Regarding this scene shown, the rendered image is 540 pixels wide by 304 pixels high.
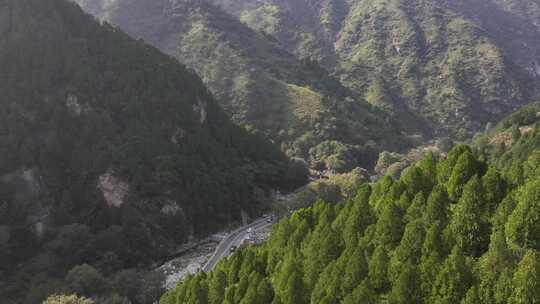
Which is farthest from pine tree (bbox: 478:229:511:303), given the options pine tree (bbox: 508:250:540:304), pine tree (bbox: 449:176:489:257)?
pine tree (bbox: 449:176:489:257)

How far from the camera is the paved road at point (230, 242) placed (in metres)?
71.5

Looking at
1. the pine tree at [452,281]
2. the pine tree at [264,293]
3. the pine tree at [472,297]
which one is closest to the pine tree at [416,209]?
the pine tree at [452,281]

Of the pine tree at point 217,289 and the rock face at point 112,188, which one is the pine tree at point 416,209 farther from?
the rock face at point 112,188

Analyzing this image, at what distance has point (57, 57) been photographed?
94500 mm

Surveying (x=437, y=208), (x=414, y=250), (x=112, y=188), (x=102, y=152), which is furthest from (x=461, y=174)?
(x=102, y=152)

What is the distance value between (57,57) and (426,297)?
3329 inches

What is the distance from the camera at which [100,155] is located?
279 feet

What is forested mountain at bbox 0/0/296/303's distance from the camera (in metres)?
73.9

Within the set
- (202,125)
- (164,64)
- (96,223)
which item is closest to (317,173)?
(202,125)

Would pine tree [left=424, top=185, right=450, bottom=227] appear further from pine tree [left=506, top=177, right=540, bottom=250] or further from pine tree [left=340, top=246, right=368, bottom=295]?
pine tree [left=340, top=246, right=368, bottom=295]

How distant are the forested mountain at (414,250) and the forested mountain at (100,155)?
116ft

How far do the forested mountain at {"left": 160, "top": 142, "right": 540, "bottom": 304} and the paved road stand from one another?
34969mm

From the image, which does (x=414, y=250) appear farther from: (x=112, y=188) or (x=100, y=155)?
(x=100, y=155)

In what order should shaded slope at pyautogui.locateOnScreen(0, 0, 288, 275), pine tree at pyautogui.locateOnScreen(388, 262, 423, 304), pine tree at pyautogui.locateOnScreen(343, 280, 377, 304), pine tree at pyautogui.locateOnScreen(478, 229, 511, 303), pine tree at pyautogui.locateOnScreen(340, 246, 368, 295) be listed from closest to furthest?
pine tree at pyautogui.locateOnScreen(478, 229, 511, 303) < pine tree at pyautogui.locateOnScreen(388, 262, 423, 304) < pine tree at pyautogui.locateOnScreen(343, 280, 377, 304) < pine tree at pyautogui.locateOnScreen(340, 246, 368, 295) < shaded slope at pyautogui.locateOnScreen(0, 0, 288, 275)
